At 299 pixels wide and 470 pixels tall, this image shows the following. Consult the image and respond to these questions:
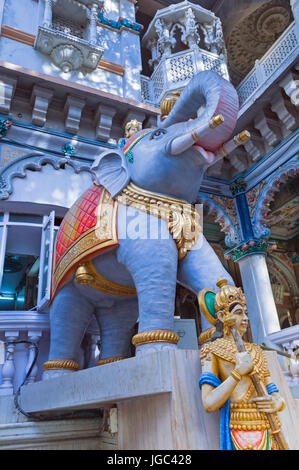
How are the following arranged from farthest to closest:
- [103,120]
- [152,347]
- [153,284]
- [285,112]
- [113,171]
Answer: [285,112], [103,120], [113,171], [153,284], [152,347]

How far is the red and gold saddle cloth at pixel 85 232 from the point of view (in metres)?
1.92

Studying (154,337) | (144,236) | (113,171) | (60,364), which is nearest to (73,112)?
(113,171)

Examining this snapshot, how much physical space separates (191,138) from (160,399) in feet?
3.98

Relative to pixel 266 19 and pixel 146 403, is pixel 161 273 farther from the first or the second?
pixel 266 19

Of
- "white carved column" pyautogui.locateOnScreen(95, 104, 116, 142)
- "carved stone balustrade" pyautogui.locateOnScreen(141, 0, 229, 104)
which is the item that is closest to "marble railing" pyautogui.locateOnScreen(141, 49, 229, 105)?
"carved stone balustrade" pyautogui.locateOnScreen(141, 0, 229, 104)

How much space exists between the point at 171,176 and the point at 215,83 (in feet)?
1.69

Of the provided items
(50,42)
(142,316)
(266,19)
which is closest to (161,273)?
(142,316)

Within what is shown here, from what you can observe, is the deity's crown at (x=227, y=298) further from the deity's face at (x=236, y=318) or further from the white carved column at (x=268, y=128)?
the white carved column at (x=268, y=128)

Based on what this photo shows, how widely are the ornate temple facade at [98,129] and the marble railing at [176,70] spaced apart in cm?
3

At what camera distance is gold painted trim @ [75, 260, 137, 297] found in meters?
1.99

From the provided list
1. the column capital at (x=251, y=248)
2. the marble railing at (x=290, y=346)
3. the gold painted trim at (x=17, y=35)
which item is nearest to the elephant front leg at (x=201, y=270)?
the marble railing at (x=290, y=346)

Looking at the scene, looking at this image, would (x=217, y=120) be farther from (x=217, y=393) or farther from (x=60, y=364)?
(x=60, y=364)

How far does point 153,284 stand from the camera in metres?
1.70

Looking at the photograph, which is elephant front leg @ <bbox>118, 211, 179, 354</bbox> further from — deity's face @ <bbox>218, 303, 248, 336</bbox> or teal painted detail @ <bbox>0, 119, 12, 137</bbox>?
teal painted detail @ <bbox>0, 119, 12, 137</bbox>
